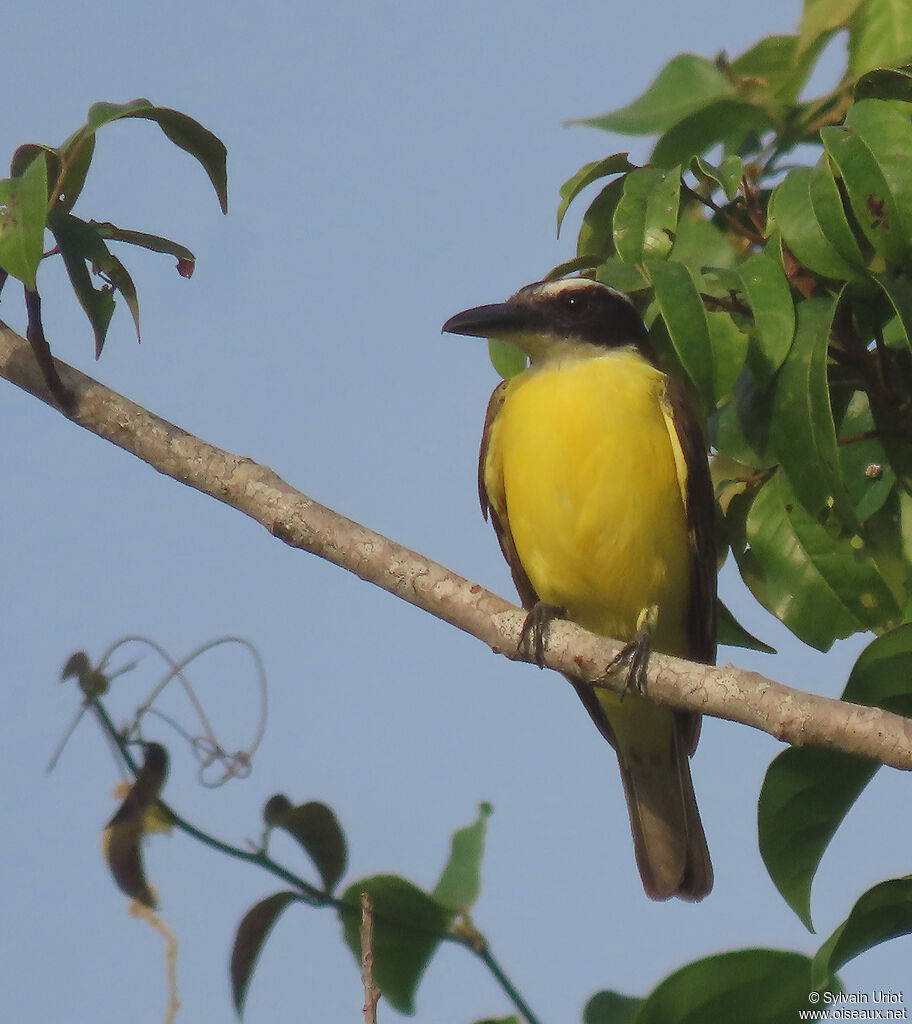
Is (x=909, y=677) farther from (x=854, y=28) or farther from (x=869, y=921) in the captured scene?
(x=854, y=28)

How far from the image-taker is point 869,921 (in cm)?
285

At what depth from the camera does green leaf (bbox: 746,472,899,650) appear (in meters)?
3.32

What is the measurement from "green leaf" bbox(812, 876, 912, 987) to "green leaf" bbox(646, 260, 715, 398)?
108cm

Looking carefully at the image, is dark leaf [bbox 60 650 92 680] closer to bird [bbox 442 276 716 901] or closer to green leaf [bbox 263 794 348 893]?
green leaf [bbox 263 794 348 893]

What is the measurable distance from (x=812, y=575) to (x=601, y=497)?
0.97 meters

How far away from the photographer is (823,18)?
3.54 meters

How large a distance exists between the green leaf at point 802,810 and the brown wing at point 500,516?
1609mm

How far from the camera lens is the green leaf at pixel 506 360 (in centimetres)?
412

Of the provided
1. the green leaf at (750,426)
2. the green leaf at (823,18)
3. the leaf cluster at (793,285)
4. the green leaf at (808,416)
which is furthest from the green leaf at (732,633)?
the green leaf at (823,18)

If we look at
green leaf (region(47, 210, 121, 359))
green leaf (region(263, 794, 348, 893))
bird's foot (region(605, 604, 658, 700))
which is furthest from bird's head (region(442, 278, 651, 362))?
green leaf (region(263, 794, 348, 893))

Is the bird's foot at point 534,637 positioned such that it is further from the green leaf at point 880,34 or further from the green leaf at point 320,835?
the green leaf at point 880,34

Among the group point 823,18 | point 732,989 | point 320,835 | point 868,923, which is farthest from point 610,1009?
point 823,18

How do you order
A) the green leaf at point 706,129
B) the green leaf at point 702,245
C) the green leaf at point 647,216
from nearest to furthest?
the green leaf at point 647,216 < the green leaf at point 702,245 < the green leaf at point 706,129

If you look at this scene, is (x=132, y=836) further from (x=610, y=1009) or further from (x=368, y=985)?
(x=610, y=1009)
